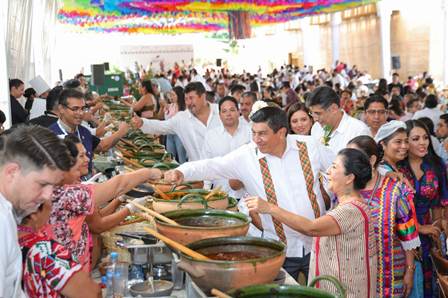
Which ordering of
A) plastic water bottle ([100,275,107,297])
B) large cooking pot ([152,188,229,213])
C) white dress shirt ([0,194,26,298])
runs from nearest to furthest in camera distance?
white dress shirt ([0,194,26,298]), plastic water bottle ([100,275,107,297]), large cooking pot ([152,188,229,213])

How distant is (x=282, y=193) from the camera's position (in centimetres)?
363

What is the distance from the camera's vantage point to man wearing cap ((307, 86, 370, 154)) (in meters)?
4.70

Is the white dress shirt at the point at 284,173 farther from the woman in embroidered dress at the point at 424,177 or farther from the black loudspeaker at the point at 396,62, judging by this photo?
the black loudspeaker at the point at 396,62

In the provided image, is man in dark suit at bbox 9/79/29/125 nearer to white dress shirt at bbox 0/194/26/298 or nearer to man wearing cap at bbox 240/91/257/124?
man wearing cap at bbox 240/91/257/124

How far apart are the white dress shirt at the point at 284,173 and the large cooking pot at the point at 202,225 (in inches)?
28.7

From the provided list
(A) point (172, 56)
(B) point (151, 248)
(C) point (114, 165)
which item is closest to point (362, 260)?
(B) point (151, 248)

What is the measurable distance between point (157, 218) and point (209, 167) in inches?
39.9

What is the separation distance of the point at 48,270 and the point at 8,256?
275 millimetres

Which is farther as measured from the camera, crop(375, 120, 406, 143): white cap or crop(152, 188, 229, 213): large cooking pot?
crop(375, 120, 406, 143): white cap

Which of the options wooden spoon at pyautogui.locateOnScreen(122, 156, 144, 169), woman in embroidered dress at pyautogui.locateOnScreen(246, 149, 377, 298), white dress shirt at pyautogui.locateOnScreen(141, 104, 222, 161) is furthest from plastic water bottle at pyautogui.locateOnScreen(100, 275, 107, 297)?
white dress shirt at pyautogui.locateOnScreen(141, 104, 222, 161)

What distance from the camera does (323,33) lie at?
90.8ft

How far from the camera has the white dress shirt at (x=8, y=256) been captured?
1.85m

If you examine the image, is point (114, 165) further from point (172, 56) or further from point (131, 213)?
point (172, 56)

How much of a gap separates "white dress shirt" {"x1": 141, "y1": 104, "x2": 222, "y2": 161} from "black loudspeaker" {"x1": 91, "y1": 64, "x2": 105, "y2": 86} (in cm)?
818
